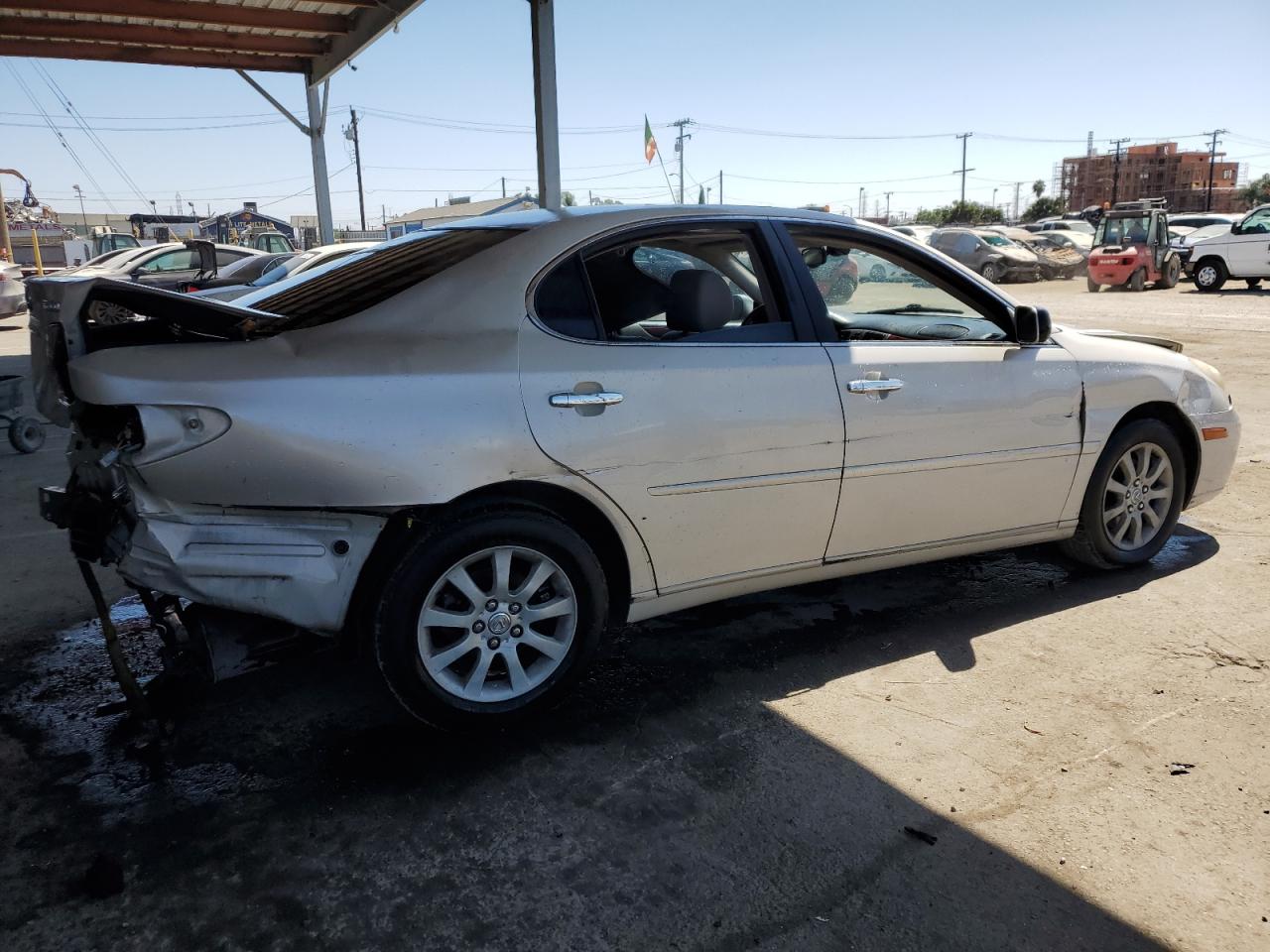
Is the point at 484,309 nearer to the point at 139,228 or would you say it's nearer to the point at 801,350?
the point at 801,350

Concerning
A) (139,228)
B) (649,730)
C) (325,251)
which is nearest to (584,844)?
(649,730)

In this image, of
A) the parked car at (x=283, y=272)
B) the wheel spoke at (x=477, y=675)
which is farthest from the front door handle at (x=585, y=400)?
the parked car at (x=283, y=272)

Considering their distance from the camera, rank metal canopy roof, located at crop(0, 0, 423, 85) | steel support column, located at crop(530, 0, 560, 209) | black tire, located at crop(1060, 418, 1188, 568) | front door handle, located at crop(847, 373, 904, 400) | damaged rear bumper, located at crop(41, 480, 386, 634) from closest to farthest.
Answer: damaged rear bumper, located at crop(41, 480, 386, 634)
front door handle, located at crop(847, 373, 904, 400)
black tire, located at crop(1060, 418, 1188, 568)
steel support column, located at crop(530, 0, 560, 209)
metal canopy roof, located at crop(0, 0, 423, 85)

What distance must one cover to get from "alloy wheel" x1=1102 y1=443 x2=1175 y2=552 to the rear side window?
2878 mm

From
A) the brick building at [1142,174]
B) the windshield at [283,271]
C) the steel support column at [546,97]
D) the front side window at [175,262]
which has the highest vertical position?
the brick building at [1142,174]

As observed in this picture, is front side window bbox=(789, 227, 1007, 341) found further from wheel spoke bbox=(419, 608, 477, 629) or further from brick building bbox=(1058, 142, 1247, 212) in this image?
brick building bbox=(1058, 142, 1247, 212)

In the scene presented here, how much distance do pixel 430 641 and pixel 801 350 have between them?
1610 mm

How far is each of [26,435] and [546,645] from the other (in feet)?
19.7

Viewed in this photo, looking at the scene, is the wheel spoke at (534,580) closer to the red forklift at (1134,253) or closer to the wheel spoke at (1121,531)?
the wheel spoke at (1121,531)

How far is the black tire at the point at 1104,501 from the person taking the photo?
4.11 m

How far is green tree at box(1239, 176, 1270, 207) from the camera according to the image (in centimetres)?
8278

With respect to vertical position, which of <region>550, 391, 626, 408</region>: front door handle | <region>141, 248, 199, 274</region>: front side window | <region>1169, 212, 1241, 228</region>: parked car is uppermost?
<region>1169, 212, 1241, 228</region>: parked car

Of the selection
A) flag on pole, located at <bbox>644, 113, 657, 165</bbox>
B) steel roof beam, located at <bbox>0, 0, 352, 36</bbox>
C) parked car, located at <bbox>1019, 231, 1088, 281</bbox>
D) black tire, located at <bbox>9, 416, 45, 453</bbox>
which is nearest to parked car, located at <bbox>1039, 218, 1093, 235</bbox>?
parked car, located at <bbox>1019, 231, 1088, 281</bbox>

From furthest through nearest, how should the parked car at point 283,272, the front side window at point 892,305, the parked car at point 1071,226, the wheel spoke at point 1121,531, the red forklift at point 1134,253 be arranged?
the parked car at point 1071,226 < the red forklift at point 1134,253 < the parked car at point 283,272 < the wheel spoke at point 1121,531 < the front side window at point 892,305
